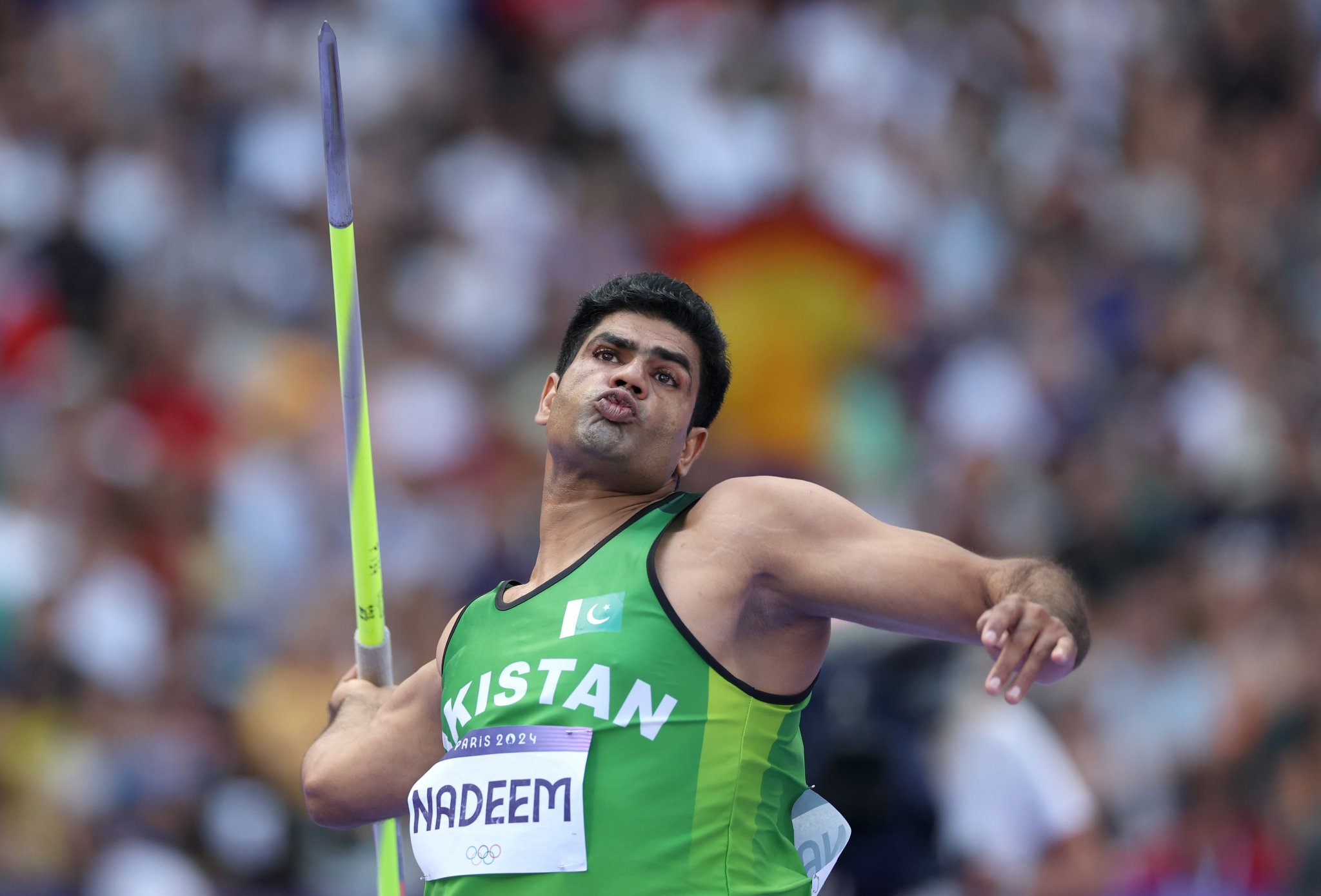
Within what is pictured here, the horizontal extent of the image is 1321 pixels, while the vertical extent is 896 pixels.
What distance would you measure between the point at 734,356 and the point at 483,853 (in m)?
6.22

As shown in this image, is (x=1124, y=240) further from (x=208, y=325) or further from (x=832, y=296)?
(x=208, y=325)

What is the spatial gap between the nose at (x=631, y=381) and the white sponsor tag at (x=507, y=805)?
0.93 m

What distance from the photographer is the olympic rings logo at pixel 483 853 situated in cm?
330

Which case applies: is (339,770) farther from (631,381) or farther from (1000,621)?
(1000,621)

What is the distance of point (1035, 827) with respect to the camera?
19.2ft

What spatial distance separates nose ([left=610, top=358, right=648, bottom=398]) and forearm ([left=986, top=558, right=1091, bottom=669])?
108 centimetres

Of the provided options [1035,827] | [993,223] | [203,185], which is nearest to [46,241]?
[203,185]

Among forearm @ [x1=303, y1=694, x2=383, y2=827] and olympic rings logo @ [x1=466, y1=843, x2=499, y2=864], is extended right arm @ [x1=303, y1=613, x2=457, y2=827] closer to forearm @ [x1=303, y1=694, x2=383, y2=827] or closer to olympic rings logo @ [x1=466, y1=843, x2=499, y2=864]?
forearm @ [x1=303, y1=694, x2=383, y2=827]

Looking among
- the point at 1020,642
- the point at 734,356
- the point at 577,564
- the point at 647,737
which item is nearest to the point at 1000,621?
the point at 1020,642

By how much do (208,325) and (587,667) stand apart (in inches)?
257

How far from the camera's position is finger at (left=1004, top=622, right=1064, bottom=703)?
287 cm

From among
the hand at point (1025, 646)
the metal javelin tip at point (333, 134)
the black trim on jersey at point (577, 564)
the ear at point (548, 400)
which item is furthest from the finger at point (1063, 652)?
the metal javelin tip at point (333, 134)

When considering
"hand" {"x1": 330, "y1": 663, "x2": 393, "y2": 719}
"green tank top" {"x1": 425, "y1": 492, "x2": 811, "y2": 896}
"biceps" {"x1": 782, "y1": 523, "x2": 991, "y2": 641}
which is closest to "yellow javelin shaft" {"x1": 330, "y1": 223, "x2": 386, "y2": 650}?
"hand" {"x1": 330, "y1": 663, "x2": 393, "y2": 719}

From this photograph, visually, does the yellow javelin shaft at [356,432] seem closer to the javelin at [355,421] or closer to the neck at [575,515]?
the javelin at [355,421]
